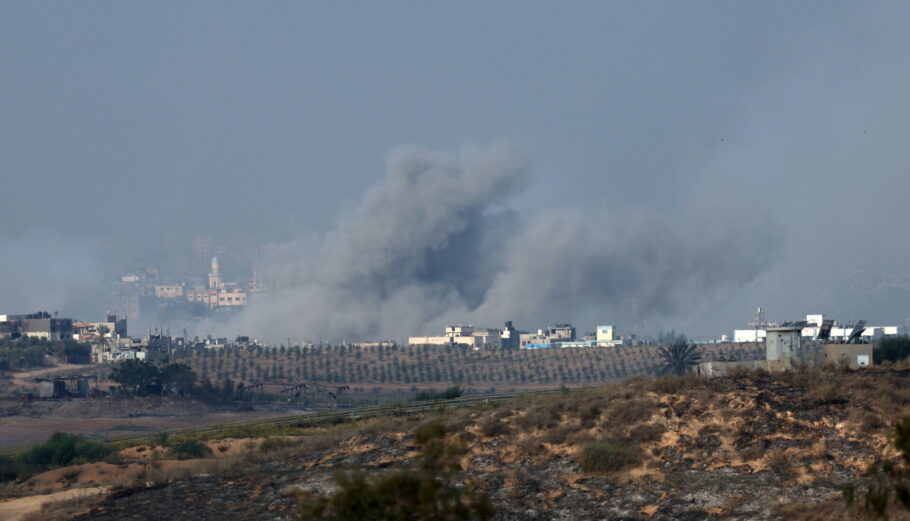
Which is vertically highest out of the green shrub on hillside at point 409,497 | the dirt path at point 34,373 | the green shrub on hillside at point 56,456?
the dirt path at point 34,373

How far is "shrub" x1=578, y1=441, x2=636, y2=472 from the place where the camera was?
32.0m

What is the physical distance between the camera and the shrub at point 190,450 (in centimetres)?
4965

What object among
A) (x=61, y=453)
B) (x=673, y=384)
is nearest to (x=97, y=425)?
(x=61, y=453)

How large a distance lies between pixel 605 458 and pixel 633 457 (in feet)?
2.87

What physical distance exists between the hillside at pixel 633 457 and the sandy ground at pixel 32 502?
5.01 feet

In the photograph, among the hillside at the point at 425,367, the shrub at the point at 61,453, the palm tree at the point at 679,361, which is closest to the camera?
the shrub at the point at 61,453

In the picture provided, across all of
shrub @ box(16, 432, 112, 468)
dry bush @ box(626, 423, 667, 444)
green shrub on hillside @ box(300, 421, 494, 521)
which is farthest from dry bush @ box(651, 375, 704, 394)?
shrub @ box(16, 432, 112, 468)

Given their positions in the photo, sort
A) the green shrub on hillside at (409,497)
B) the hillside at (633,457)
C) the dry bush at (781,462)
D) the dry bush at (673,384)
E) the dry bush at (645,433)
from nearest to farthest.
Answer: the green shrub on hillside at (409,497)
the hillside at (633,457)
the dry bush at (781,462)
the dry bush at (645,433)
the dry bush at (673,384)

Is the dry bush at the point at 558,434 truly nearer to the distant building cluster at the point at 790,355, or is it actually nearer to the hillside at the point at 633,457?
the hillside at the point at 633,457

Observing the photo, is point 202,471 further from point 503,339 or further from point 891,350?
point 503,339

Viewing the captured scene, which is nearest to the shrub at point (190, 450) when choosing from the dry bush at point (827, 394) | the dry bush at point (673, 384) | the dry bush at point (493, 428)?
the dry bush at point (493, 428)

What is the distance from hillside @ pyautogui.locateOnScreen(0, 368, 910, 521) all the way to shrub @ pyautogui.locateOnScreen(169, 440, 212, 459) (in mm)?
8765

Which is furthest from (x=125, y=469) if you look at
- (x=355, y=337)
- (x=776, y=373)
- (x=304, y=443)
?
(x=355, y=337)

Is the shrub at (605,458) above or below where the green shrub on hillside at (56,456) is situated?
above
